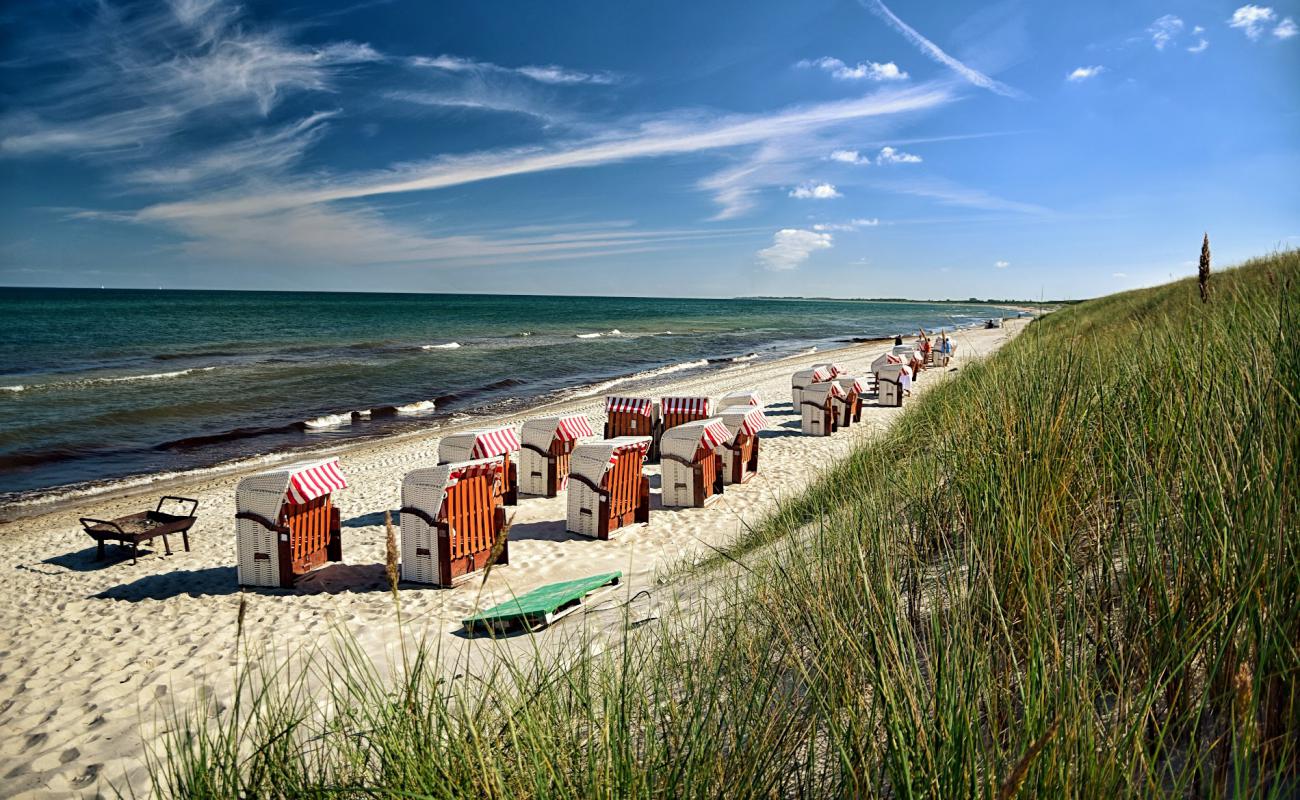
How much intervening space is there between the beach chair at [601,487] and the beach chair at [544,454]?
202cm

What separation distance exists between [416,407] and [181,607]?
16517 mm

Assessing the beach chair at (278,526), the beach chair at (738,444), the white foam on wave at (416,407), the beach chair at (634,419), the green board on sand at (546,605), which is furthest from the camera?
the white foam on wave at (416,407)

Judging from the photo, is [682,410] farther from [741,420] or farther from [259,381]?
[259,381]

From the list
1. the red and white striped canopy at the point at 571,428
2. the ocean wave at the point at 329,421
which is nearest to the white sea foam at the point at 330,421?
the ocean wave at the point at 329,421

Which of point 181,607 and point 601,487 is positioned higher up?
point 601,487

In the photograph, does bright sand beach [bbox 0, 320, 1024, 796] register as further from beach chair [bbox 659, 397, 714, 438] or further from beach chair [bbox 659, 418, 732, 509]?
beach chair [bbox 659, 397, 714, 438]

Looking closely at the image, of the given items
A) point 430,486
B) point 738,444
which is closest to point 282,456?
point 430,486

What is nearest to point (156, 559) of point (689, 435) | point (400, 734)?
point (689, 435)

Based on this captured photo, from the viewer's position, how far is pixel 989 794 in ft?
4.93

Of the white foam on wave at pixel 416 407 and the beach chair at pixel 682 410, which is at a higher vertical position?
the beach chair at pixel 682 410

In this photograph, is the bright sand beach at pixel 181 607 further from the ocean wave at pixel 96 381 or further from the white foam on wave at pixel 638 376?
the ocean wave at pixel 96 381

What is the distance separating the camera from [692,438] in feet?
33.9

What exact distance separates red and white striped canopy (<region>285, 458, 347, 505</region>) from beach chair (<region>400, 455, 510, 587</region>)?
118 centimetres

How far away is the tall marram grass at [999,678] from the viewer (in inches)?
62.4
